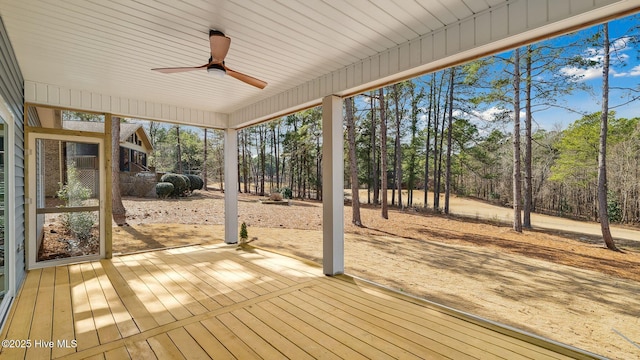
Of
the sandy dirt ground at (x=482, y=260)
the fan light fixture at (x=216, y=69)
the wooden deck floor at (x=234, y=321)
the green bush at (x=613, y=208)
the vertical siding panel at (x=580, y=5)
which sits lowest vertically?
the sandy dirt ground at (x=482, y=260)

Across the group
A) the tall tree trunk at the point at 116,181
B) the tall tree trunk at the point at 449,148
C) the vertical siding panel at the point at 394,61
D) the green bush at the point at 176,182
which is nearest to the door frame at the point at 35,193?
the tall tree trunk at the point at 116,181

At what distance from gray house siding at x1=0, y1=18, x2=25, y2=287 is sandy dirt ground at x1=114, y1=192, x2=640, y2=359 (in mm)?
2191

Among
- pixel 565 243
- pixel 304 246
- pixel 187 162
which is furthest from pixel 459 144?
pixel 187 162

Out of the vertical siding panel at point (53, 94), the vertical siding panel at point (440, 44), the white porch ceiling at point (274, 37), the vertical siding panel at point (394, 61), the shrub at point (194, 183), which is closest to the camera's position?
the white porch ceiling at point (274, 37)

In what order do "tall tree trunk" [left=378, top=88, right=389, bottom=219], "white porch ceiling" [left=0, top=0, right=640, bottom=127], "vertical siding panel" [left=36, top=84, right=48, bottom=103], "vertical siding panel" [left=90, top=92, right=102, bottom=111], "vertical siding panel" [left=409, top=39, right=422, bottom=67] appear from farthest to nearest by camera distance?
1. "tall tree trunk" [left=378, top=88, right=389, bottom=219]
2. "vertical siding panel" [left=90, top=92, right=102, bottom=111]
3. "vertical siding panel" [left=36, top=84, right=48, bottom=103]
4. "vertical siding panel" [left=409, top=39, right=422, bottom=67]
5. "white porch ceiling" [left=0, top=0, right=640, bottom=127]

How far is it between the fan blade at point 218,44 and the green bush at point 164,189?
36.5ft

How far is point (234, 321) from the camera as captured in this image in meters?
2.39

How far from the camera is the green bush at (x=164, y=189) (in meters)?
11.9

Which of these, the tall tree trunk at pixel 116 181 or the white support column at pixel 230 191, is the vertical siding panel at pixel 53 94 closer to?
the white support column at pixel 230 191

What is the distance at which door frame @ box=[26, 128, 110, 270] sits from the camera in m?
3.75

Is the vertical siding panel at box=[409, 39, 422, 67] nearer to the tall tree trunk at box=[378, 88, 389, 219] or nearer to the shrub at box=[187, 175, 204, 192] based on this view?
the tall tree trunk at box=[378, 88, 389, 219]

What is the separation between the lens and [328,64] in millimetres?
3303

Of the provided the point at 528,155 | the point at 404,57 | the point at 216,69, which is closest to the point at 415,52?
the point at 404,57

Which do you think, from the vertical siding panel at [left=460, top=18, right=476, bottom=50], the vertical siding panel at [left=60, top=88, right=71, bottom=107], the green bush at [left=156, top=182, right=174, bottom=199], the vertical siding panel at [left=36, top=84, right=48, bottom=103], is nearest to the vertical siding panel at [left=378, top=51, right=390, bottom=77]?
the vertical siding panel at [left=460, top=18, right=476, bottom=50]
